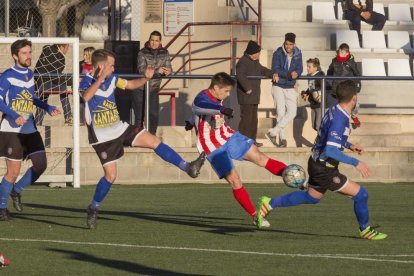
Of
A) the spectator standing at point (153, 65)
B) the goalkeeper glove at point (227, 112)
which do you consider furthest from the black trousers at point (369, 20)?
the goalkeeper glove at point (227, 112)

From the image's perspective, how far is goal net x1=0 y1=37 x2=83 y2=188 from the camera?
19.8 m

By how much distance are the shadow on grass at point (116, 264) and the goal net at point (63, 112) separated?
816 centimetres

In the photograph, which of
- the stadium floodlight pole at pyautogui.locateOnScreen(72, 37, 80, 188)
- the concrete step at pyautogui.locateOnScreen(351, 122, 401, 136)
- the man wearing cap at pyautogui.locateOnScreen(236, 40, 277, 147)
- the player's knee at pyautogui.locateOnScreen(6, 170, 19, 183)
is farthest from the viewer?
the concrete step at pyautogui.locateOnScreen(351, 122, 401, 136)

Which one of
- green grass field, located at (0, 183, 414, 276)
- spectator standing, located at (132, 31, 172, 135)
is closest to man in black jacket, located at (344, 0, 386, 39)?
spectator standing, located at (132, 31, 172, 135)

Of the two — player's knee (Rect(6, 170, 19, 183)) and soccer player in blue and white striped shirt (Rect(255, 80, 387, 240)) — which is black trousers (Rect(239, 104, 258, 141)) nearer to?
player's knee (Rect(6, 170, 19, 183))

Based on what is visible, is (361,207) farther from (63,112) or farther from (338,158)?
(63,112)

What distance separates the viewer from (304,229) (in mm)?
13648

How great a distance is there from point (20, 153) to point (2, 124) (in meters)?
0.38

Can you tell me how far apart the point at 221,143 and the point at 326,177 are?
1432mm

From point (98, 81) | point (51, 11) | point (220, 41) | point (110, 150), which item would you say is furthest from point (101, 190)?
point (51, 11)

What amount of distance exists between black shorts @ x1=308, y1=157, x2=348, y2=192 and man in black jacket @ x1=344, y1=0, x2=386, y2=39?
14.4 metres

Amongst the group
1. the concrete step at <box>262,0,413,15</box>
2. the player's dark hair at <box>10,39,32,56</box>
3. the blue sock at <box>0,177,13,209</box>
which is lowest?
the blue sock at <box>0,177,13,209</box>

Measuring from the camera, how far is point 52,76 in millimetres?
20828

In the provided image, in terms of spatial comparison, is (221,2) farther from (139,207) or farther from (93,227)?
(93,227)
